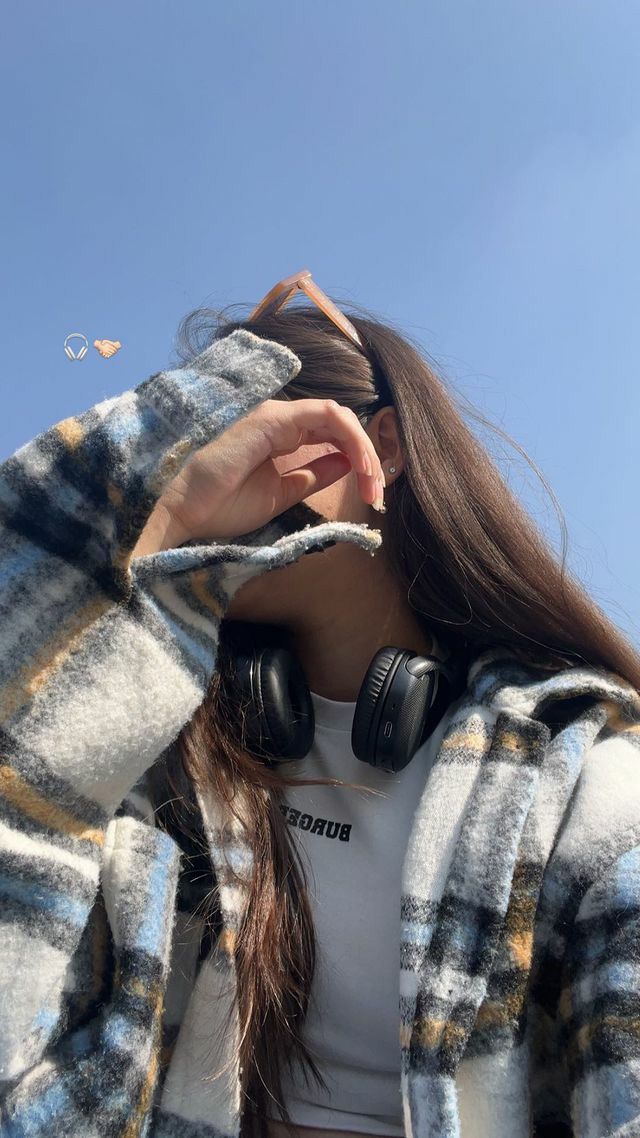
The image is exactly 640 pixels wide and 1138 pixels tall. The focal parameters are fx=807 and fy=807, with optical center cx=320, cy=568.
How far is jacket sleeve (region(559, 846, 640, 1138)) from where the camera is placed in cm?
99

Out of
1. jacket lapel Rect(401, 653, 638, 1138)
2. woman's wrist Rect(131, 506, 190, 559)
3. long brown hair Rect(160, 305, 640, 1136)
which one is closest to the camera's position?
jacket lapel Rect(401, 653, 638, 1138)

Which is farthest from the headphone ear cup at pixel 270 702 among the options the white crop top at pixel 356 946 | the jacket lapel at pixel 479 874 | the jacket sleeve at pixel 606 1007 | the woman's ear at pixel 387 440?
the jacket sleeve at pixel 606 1007

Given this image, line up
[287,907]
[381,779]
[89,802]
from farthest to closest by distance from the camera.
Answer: [381,779] → [287,907] → [89,802]

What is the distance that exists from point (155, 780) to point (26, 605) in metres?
0.48

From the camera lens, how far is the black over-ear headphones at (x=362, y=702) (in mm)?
1425

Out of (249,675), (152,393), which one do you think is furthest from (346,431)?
(249,675)

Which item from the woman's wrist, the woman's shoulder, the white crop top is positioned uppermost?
the woman's wrist

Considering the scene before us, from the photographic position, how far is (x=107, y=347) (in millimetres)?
1803

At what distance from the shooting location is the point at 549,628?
1.54 metres

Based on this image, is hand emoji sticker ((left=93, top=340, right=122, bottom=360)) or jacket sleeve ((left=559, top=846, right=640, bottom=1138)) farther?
hand emoji sticker ((left=93, top=340, right=122, bottom=360))

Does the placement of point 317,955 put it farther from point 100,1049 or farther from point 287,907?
point 100,1049

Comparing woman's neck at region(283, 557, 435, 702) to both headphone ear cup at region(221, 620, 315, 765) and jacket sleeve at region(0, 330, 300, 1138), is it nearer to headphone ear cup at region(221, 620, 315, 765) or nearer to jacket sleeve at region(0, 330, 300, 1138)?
headphone ear cup at region(221, 620, 315, 765)

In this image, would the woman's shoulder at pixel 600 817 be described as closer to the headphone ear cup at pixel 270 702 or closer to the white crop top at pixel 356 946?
the white crop top at pixel 356 946

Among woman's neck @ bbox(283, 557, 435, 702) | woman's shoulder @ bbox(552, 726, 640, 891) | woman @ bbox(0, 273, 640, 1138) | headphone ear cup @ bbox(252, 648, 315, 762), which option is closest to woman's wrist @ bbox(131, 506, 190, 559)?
woman @ bbox(0, 273, 640, 1138)
